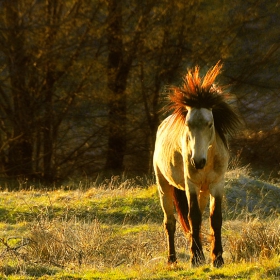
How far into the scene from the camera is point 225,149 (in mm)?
7172

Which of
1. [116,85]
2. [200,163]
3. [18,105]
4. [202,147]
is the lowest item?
[200,163]

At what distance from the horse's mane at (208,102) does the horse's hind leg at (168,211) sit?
46.1 inches

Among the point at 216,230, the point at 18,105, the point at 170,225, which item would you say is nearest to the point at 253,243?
the point at 216,230

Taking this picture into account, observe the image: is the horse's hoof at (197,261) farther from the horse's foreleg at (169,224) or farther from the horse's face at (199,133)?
the horse's face at (199,133)

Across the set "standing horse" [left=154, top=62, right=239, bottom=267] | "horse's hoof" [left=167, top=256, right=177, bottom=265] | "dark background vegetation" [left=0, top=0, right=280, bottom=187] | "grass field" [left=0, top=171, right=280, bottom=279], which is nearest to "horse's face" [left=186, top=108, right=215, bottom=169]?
"standing horse" [left=154, top=62, right=239, bottom=267]

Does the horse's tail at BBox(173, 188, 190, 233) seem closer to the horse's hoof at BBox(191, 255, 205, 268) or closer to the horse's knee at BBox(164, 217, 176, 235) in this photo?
the horse's knee at BBox(164, 217, 176, 235)

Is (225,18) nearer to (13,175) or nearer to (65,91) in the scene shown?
(65,91)

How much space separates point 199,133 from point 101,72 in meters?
14.8

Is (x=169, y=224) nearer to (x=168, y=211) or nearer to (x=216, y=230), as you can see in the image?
(x=168, y=211)

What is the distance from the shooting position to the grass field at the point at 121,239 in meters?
6.68

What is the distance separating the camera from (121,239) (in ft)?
29.8

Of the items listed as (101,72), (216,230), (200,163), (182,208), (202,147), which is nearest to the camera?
(200,163)

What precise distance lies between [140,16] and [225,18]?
9.24 ft

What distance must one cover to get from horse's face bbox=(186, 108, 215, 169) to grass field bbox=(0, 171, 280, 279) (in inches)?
39.7
